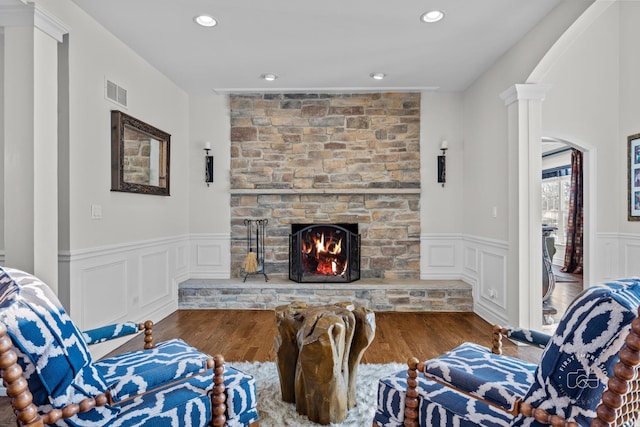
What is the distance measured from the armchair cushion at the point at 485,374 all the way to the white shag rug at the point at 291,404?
63 cm

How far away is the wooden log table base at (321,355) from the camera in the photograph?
1.82m

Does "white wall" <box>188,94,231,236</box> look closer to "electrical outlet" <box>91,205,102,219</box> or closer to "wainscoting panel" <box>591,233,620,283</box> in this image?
"electrical outlet" <box>91,205,102,219</box>

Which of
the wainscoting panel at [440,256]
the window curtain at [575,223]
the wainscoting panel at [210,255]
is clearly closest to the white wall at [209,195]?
the wainscoting panel at [210,255]

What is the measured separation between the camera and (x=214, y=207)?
181 inches

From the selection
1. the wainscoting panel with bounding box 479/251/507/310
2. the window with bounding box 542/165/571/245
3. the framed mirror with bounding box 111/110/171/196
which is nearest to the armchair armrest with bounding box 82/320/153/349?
the framed mirror with bounding box 111/110/171/196

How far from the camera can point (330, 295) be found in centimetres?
410

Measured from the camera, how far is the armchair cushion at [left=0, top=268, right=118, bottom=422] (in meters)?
1.10

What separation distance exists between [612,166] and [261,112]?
3.90m

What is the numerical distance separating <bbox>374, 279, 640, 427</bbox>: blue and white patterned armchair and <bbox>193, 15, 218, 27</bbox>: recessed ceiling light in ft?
9.10

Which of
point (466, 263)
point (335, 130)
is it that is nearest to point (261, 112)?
point (335, 130)

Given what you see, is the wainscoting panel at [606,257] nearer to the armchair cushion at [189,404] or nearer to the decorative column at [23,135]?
the armchair cushion at [189,404]

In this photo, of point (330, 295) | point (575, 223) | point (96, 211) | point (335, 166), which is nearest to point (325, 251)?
point (330, 295)

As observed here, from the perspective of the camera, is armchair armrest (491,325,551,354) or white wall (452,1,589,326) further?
white wall (452,1,589,326)

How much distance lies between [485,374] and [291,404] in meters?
1.14
